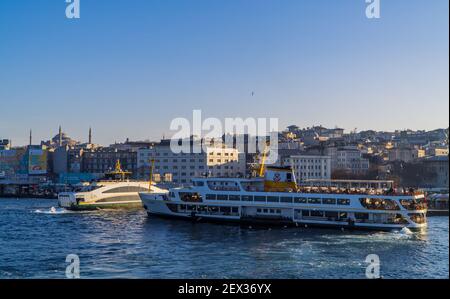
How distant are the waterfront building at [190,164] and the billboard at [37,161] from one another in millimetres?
21612

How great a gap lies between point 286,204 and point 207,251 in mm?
9423

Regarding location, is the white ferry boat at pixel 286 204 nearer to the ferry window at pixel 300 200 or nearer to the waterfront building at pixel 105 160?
the ferry window at pixel 300 200

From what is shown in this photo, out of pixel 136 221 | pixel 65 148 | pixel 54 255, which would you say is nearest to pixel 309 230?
pixel 136 221

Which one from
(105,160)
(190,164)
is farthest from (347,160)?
(105,160)

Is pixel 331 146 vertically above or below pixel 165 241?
above

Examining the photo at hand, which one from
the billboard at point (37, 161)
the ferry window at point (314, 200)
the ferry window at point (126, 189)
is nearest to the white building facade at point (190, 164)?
the billboard at point (37, 161)

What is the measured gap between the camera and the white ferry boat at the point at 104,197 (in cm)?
3984

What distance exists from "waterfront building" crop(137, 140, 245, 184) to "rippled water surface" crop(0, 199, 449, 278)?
39541mm

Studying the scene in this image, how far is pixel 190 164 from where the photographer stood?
69688 mm

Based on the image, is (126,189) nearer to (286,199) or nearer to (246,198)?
(246,198)

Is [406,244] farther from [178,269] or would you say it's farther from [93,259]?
[93,259]

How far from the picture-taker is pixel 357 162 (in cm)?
7469

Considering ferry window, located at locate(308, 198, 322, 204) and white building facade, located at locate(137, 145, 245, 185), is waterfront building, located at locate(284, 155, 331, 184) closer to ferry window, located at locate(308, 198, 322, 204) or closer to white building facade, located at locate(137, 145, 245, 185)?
white building facade, located at locate(137, 145, 245, 185)

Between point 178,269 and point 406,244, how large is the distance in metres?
10.6
